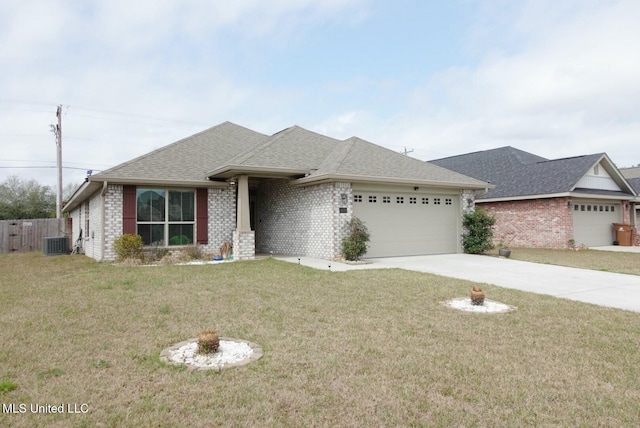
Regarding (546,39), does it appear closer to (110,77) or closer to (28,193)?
(110,77)

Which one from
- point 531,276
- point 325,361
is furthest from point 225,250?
point 325,361

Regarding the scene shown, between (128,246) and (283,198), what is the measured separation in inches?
223

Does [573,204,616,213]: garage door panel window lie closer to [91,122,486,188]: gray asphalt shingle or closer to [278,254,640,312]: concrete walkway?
[91,122,486,188]: gray asphalt shingle

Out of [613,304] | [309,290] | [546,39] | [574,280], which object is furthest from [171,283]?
[546,39]

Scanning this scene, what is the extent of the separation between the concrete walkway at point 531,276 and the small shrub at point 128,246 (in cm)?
490

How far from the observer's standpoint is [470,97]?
765 inches

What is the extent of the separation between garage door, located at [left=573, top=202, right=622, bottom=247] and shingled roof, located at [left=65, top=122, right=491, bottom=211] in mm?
7422

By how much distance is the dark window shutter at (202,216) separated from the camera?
13758 mm

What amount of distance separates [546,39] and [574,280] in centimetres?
821

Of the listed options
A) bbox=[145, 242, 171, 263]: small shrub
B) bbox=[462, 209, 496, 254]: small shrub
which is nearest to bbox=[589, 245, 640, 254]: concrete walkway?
bbox=[462, 209, 496, 254]: small shrub

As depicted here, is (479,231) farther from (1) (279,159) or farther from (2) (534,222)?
(1) (279,159)

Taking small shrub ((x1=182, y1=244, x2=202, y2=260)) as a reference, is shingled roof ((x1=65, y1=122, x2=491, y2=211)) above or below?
above

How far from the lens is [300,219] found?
14398 mm

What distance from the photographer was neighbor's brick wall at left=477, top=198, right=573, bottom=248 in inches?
731
